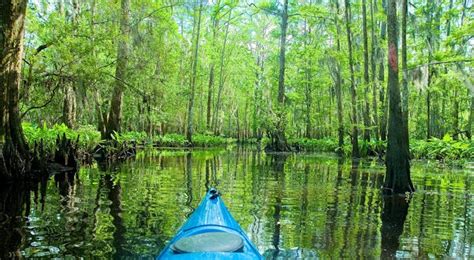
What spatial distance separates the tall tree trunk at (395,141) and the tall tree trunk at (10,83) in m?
7.96

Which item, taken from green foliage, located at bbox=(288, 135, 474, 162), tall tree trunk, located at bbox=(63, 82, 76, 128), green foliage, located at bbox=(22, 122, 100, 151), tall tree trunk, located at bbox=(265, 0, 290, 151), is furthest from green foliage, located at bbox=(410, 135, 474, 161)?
tall tree trunk, located at bbox=(63, 82, 76, 128)

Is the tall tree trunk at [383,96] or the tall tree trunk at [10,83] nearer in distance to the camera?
the tall tree trunk at [10,83]

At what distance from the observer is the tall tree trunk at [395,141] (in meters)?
9.69

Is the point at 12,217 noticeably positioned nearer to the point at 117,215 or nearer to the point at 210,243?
the point at 117,215

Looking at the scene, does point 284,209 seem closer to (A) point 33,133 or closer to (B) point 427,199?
(B) point 427,199

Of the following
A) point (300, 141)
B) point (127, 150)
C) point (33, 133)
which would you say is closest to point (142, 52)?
point (127, 150)

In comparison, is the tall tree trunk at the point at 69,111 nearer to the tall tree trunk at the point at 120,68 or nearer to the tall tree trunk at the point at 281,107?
the tall tree trunk at the point at 120,68

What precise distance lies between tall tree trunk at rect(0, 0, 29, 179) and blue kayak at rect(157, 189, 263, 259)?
635cm

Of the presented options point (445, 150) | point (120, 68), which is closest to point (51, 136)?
point (120, 68)

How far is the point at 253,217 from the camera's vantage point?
6727mm

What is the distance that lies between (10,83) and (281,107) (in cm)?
2165

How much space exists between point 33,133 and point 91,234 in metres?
8.94

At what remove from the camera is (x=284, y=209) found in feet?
24.7

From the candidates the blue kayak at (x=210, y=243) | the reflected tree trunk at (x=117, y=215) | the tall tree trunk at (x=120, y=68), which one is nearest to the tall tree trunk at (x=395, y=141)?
the reflected tree trunk at (x=117, y=215)
